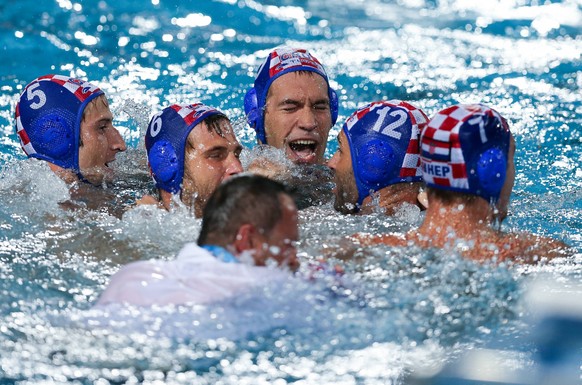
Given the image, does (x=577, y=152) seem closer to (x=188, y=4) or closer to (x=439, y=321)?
(x=439, y=321)

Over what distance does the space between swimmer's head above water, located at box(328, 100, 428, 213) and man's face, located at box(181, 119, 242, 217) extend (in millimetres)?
597

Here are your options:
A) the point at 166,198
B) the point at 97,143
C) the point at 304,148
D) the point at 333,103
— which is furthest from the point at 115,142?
the point at 333,103

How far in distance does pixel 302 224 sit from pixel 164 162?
841 mm

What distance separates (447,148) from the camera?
158 inches

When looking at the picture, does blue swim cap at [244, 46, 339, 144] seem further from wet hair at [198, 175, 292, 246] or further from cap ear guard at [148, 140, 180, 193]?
wet hair at [198, 175, 292, 246]

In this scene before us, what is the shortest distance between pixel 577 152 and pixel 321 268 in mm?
3709

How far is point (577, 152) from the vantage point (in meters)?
6.73

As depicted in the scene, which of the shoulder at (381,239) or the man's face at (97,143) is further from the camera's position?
the man's face at (97,143)

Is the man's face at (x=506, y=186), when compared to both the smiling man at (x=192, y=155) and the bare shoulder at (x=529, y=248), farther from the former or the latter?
the smiling man at (x=192, y=155)

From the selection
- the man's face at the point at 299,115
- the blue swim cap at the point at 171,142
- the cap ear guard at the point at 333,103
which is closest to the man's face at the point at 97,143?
the blue swim cap at the point at 171,142

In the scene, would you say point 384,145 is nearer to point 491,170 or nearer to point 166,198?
point 491,170

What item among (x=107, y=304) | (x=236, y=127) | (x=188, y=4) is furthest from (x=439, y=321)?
(x=188, y=4)

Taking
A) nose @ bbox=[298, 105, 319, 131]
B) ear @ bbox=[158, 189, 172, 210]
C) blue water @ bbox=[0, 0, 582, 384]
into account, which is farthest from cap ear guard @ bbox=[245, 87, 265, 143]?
ear @ bbox=[158, 189, 172, 210]

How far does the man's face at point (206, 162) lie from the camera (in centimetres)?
484
